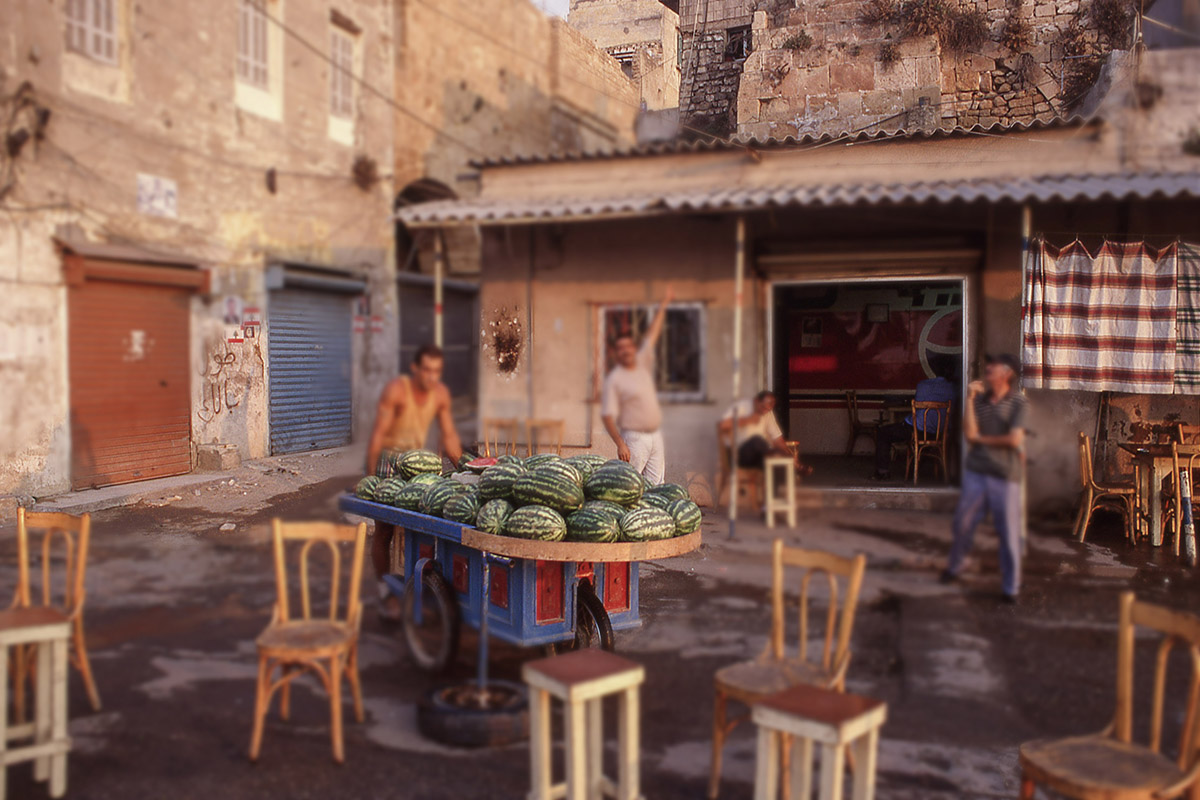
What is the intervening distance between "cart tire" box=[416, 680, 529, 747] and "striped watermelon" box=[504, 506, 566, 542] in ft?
2.40

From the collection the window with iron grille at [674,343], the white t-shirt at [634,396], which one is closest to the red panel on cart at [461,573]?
the white t-shirt at [634,396]

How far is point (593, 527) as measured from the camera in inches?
128

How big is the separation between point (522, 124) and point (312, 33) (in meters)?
→ 0.68

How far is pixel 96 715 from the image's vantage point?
3.68m

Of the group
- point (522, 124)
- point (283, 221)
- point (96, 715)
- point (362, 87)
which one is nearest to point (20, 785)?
point (96, 715)

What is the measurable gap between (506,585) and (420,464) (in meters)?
0.69

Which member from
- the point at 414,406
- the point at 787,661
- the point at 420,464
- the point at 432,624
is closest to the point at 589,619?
the point at 432,624

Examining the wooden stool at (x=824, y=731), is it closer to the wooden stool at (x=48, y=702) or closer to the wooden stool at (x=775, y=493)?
the wooden stool at (x=775, y=493)

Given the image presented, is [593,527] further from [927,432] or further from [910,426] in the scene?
[910,426]

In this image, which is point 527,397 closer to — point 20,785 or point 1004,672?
point 20,785

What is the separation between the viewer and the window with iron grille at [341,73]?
105 inches

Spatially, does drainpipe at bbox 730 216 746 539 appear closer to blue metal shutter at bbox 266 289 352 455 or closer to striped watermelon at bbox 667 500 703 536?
striped watermelon at bbox 667 500 703 536

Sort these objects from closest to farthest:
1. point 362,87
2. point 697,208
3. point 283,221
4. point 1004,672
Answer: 1. point 362,87
2. point 283,221
3. point 697,208
4. point 1004,672

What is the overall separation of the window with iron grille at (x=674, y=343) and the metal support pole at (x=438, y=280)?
0.59 metres
